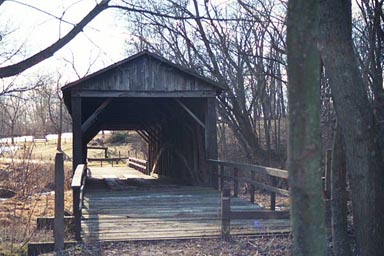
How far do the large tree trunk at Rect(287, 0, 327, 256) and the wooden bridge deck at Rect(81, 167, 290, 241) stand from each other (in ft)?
16.3

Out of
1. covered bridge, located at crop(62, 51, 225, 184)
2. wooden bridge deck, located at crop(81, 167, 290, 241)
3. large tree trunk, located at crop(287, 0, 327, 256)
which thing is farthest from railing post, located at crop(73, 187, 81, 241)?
covered bridge, located at crop(62, 51, 225, 184)

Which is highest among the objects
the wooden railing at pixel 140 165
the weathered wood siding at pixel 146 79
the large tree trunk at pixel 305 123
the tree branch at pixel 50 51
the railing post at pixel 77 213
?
the weathered wood siding at pixel 146 79

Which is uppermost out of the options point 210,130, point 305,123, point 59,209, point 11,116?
point 11,116

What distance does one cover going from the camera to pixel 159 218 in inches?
354

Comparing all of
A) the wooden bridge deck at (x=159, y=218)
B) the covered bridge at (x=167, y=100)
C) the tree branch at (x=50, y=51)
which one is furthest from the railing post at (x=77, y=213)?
the covered bridge at (x=167, y=100)

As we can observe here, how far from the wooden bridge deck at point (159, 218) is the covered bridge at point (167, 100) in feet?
6.73

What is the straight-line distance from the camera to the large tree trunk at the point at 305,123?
2527mm

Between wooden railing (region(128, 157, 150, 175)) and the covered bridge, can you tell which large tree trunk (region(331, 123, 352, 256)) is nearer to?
the covered bridge

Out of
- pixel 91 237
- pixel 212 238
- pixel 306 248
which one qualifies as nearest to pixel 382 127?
pixel 212 238

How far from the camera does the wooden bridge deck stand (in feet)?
25.2

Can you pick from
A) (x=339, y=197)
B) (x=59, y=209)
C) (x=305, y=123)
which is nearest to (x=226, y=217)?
(x=339, y=197)

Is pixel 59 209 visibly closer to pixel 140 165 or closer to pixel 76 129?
pixel 76 129

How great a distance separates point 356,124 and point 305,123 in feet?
10.0

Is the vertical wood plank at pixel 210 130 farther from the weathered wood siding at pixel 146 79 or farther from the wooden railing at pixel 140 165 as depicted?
the wooden railing at pixel 140 165
